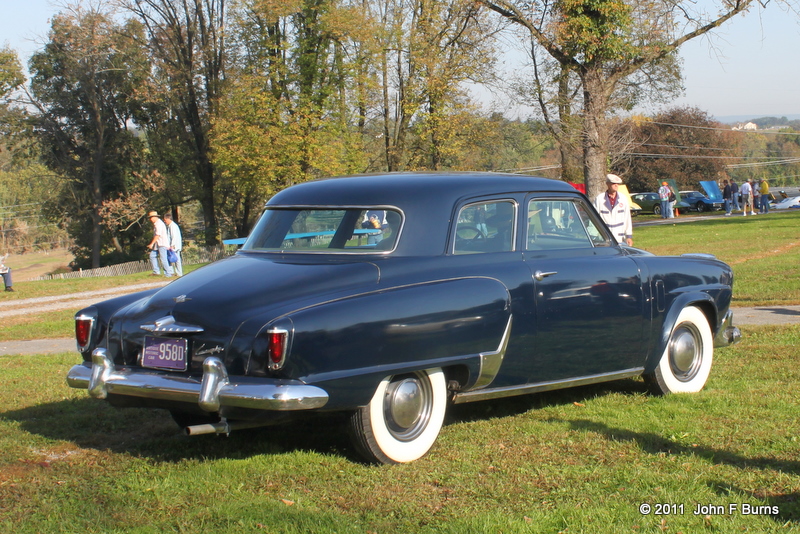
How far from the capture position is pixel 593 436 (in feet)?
16.9

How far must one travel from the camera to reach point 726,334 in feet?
22.2

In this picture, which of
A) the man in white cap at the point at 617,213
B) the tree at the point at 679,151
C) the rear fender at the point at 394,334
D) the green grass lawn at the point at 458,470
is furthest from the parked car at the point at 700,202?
the rear fender at the point at 394,334

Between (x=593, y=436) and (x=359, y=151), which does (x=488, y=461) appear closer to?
(x=593, y=436)

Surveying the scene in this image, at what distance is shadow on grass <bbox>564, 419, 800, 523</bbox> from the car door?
46 cm

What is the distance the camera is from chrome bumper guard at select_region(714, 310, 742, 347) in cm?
672

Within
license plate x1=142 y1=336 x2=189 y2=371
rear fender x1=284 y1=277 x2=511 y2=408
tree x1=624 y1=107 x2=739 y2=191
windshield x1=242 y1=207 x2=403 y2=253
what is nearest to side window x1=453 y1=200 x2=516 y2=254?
rear fender x1=284 y1=277 x2=511 y2=408

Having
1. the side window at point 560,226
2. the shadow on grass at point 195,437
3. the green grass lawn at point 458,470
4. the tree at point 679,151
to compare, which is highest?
the tree at point 679,151

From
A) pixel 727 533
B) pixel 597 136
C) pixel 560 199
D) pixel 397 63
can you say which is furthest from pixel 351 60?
pixel 727 533

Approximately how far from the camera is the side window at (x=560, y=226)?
566cm

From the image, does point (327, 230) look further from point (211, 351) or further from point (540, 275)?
point (540, 275)

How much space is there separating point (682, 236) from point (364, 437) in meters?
24.3

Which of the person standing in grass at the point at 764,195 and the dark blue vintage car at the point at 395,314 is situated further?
the person standing in grass at the point at 764,195

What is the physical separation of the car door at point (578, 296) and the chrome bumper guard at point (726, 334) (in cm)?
112

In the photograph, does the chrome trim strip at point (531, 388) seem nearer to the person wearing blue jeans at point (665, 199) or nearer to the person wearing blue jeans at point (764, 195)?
the person wearing blue jeans at point (764, 195)
